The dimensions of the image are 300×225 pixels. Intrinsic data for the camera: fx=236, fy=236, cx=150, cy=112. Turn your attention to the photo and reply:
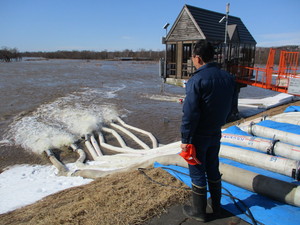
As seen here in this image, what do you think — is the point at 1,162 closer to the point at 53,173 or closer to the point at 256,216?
the point at 53,173

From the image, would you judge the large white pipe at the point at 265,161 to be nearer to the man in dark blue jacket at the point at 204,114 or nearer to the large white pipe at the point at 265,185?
the large white pipe at the point at 265,185

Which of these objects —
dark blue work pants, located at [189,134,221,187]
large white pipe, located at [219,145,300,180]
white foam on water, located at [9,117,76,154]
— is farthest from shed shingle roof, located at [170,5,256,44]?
dark blue work pants, located at [189,134,221,187]

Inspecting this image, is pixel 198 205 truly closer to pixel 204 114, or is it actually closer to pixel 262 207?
pixel 262 207

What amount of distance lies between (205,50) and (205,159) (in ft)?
4.33

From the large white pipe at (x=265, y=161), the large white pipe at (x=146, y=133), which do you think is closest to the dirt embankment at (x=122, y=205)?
the large white pipe at (x=265, y=161)

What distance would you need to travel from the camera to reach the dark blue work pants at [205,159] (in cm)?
281

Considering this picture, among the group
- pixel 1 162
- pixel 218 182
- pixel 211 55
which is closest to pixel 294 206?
pixel 218 182

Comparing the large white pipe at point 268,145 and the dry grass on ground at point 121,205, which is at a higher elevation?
the large white pipe at point 268,145

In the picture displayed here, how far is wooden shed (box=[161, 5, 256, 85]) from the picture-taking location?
1423cm

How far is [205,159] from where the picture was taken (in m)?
2.93

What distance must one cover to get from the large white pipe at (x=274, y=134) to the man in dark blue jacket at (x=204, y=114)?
11.7ft

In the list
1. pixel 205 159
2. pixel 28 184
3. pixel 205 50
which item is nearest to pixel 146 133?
pixel 28 184

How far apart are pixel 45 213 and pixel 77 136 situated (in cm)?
763

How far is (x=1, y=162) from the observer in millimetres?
8922
